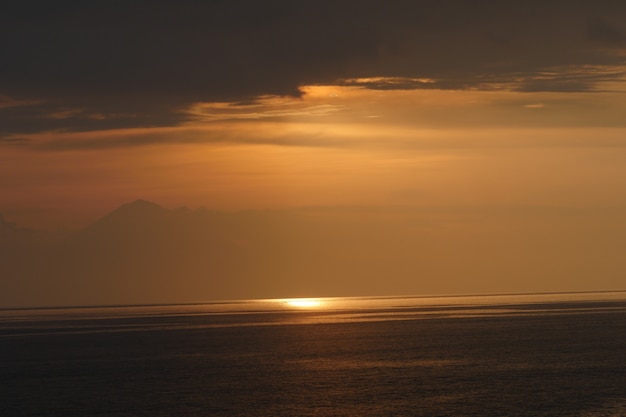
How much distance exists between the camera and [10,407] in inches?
3061

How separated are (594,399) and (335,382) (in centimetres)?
2461

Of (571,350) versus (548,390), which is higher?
(548,390)

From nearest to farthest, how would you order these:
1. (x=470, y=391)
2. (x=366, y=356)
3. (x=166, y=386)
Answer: (x=470, y=391), (x=166, y=386), (x=366, y=356)

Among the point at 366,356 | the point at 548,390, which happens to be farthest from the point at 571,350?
the point at 548,390

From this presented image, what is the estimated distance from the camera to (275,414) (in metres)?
73.4

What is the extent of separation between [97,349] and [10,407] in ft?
221

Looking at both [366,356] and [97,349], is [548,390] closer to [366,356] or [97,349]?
[366,356]

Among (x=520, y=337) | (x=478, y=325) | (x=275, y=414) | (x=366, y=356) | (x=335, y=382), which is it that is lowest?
(x=478, y=325)

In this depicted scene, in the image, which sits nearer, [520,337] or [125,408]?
[125,408]

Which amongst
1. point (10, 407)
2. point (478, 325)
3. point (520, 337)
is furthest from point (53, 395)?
point (478, 325)

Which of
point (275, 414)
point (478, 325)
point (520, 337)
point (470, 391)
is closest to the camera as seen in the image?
point (275, 414)

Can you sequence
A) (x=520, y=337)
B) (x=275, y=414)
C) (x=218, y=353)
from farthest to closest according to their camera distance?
(x=520, y=337), (x=218, y=353), (x=275, y=414)

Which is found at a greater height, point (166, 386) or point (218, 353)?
point (166, 386)

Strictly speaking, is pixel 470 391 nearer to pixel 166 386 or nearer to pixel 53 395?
pixel 166 386
